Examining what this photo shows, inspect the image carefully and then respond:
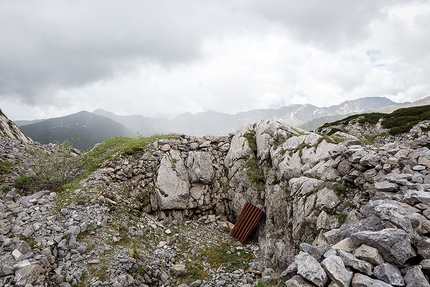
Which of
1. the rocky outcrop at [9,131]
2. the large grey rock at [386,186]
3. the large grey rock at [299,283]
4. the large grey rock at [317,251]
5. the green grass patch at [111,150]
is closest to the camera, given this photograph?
the large grey rock at [299,283]

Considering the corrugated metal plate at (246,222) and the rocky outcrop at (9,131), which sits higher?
the rocky outcrop at (9,131)

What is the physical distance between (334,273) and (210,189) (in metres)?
15.0

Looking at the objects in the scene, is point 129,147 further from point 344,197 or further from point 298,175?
point 344,197

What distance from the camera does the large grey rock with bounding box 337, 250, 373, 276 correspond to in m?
5.13

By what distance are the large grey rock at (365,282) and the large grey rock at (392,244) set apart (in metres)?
0.98

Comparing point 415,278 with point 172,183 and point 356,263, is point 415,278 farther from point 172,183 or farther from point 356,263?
point 172,183

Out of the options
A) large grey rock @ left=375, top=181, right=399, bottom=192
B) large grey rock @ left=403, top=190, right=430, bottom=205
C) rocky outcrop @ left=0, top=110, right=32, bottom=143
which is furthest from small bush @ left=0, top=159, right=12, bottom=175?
large grey rock @ left=403, top=190, right=430, bottom=205

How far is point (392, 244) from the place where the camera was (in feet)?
17.9

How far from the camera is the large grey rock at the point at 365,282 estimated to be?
4.66 metres

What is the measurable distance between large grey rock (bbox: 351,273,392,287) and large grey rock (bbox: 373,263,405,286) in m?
0.26

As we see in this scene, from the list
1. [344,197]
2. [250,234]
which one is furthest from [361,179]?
[250,234]

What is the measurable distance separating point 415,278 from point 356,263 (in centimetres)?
109

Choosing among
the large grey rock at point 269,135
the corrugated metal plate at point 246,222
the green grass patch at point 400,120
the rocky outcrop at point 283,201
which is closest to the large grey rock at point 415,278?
the rocky outcrop at point 283,201

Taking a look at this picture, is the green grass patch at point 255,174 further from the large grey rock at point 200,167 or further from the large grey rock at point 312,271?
the large grey rock at point 312,271
